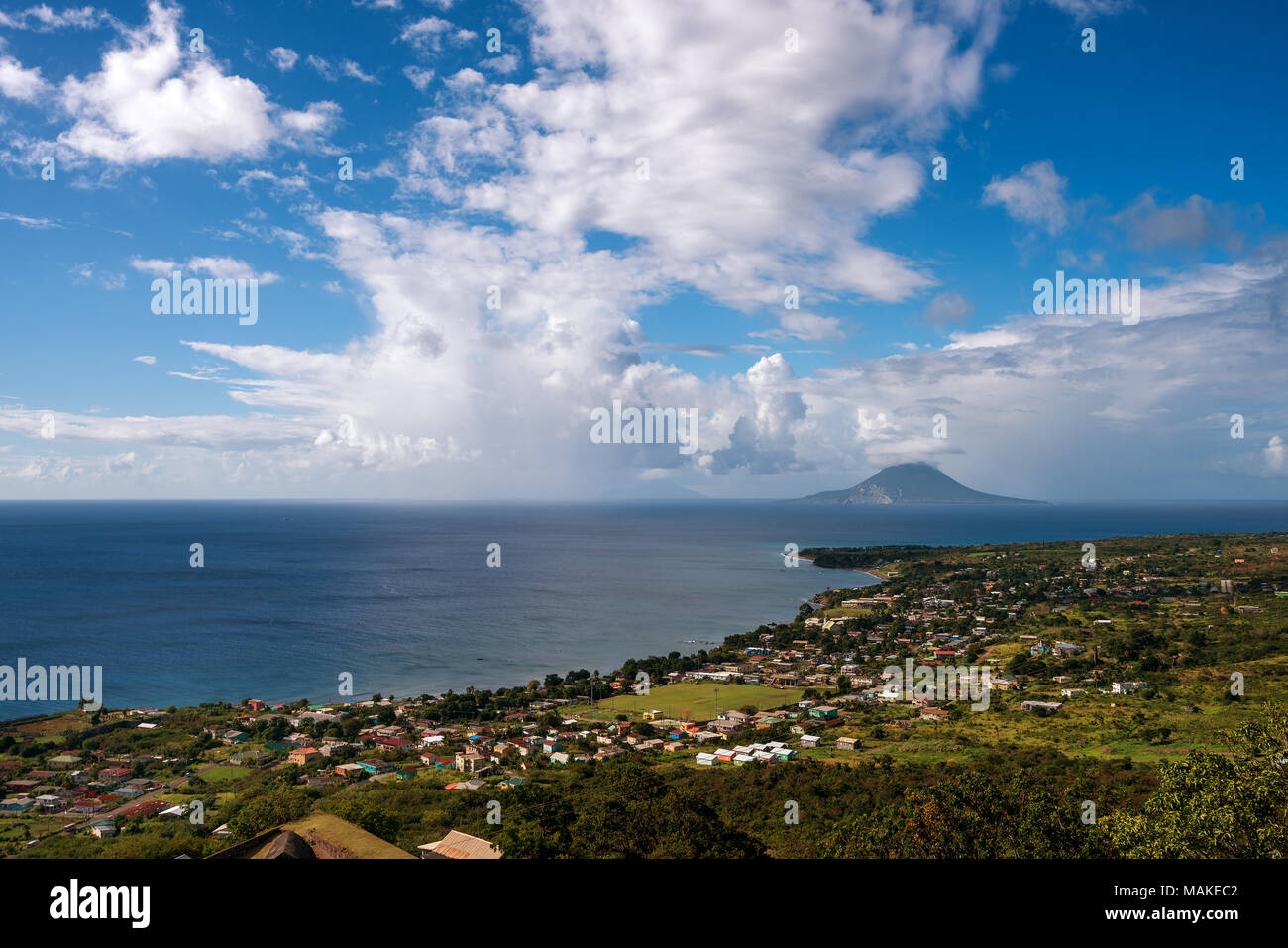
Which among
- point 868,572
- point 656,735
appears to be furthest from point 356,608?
point 868,572

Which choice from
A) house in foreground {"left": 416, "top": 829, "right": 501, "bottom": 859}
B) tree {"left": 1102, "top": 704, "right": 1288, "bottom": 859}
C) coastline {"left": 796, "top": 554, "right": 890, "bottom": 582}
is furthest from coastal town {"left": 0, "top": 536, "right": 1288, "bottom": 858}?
coastline {"left": 796, "top": 554, "right": 890, "bottom": 582}

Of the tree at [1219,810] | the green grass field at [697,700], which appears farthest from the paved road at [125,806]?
the tree at [1219,810]

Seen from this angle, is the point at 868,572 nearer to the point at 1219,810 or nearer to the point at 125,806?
the point at 125,806

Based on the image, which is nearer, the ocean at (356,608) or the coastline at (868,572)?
the ocean at (356,608)

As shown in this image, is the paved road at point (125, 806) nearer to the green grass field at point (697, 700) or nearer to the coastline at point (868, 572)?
the green grass field at point (697, 700)
